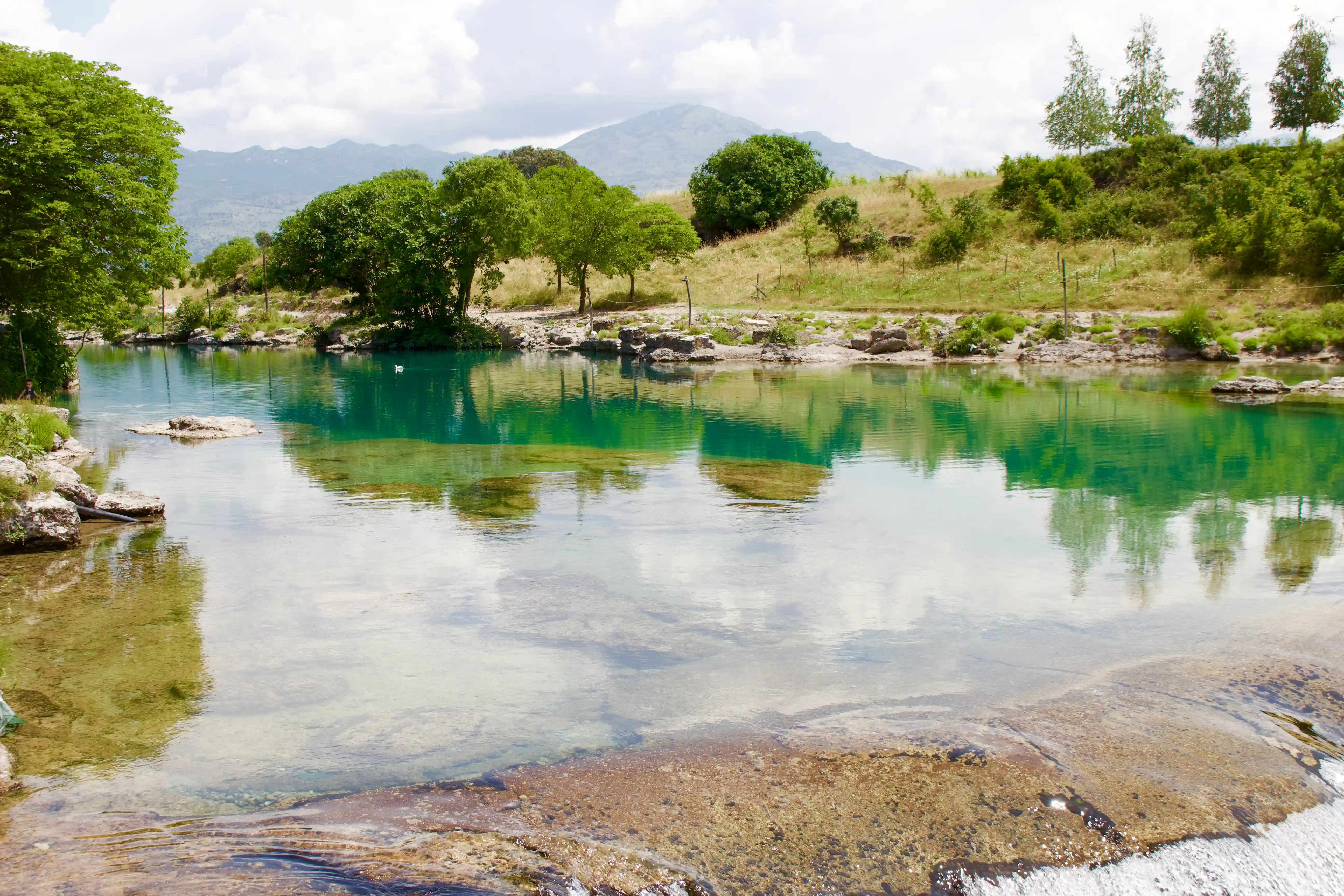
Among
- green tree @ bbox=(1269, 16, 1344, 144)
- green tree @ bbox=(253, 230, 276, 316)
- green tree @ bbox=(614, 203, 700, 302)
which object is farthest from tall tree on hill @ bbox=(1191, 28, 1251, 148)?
green tree @ bbox=(253, 230, 276, 316)

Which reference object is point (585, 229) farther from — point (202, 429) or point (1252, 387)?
point (1252, 387)

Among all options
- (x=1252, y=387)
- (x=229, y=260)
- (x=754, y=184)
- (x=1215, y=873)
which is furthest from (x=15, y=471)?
(x=229, y=260)

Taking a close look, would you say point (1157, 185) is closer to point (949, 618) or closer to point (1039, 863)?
point (949, 618)

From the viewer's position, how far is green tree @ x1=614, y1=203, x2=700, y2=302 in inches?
2136

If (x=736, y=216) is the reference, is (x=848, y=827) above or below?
below

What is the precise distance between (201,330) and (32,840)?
69683mm

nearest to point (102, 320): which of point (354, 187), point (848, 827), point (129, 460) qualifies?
point (129, 460)

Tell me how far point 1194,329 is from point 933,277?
1578cm

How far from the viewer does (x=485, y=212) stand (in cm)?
5206

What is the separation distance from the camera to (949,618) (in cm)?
1065

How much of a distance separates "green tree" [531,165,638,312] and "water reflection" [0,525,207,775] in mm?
42692

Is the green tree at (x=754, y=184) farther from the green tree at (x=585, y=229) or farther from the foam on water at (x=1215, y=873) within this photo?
the foam on water at (x=1215, y=873)

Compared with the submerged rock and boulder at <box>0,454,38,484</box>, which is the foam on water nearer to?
boulder at <box>0,454,38,484</box>

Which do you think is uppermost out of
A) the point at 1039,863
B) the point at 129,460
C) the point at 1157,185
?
the point at 1157,185
